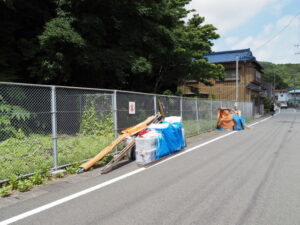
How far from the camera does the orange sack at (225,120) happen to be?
14.9 metres

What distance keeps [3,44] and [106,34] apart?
4903mm

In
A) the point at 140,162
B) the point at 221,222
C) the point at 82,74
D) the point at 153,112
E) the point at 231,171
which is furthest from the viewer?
the point at 82,74

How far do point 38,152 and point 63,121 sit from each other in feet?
9.48

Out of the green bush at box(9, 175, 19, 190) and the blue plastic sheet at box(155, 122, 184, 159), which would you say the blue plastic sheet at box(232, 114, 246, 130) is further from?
the green bush at box(9, 175, 19, 190)

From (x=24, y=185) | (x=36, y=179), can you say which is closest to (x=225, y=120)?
(x=36, y=179)

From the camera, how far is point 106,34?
42.4 ft

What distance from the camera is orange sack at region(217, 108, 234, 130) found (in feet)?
48.7

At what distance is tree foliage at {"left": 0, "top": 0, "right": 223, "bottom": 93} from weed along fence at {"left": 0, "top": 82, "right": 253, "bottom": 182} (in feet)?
4.87

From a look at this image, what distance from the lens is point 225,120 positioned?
1495cm

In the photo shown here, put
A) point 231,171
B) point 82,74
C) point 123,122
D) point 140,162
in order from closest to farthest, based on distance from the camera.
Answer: point 231,171
point 140,162
point 123,122
point 82,74

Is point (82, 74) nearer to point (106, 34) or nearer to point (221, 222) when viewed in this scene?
Result: point (106, 34)

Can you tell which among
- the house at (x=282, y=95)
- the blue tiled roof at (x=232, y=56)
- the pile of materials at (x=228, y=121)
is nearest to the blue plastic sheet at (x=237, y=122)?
the pile of materials at (x=228, y=121)

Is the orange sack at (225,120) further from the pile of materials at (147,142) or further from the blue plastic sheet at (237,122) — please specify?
the pile of materials at (147,142)

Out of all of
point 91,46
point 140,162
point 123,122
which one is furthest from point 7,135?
point 91,46
